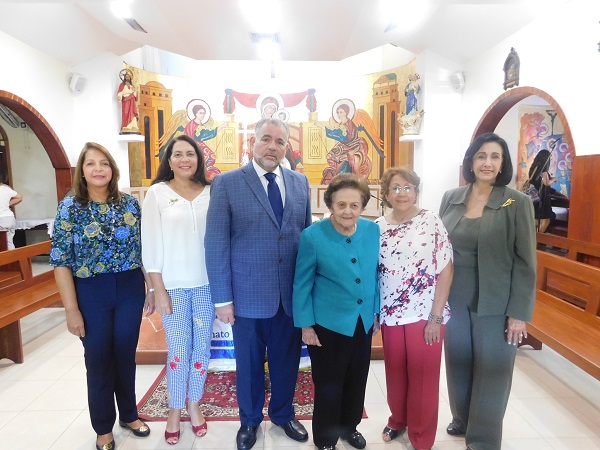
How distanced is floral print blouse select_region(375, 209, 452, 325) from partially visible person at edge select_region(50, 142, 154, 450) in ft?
3.86

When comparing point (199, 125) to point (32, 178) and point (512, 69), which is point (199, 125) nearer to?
point (32, 178)

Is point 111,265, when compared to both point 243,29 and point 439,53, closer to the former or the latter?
point 243,29

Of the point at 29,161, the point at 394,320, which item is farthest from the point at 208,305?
the point at 29,161

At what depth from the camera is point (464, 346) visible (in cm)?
196

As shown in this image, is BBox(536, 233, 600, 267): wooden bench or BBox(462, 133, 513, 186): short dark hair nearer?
BBox(462, 133, 513, 186): short dark hair

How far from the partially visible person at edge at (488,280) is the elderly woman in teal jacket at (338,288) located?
426mm

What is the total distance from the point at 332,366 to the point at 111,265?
1.12 metres

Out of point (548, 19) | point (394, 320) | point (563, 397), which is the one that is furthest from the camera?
point (548, 19)

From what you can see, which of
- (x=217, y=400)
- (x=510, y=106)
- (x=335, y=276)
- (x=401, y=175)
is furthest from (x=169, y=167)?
(x=510, y=106)

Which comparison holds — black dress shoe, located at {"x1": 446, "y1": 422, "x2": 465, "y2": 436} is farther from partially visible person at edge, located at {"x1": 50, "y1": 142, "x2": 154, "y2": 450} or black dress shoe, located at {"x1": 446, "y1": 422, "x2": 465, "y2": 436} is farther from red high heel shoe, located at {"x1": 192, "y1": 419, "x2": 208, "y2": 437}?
partially visible person at edge, located at {"x1": 50, "y1": 142, "x2": 154, "y2": 450}

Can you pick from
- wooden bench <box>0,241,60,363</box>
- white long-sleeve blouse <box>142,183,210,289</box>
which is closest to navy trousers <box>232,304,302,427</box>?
white long-sleeve blouse <box>142,183,210,289</box>

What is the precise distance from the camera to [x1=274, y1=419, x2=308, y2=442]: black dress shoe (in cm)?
212

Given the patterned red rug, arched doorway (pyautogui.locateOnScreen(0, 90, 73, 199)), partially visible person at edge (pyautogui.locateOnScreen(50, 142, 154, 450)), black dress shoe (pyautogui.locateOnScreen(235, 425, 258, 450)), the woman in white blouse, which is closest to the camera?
partially visible person at edge (pyautogui.locateOnScreen(50, 142, 154, 450))

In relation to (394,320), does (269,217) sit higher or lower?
higher
